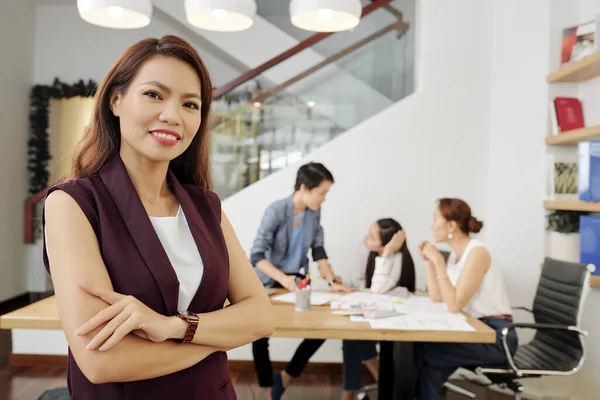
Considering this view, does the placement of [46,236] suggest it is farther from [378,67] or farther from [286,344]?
[378,67]

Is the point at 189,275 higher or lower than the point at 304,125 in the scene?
lower

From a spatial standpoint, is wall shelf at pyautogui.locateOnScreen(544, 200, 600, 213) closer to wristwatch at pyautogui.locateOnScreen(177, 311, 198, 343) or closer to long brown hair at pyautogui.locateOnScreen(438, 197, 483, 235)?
long brown hair at pyautogui.locateOnScreen(438, 197, 483, 235)

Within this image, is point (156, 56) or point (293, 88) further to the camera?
point (293, 88)

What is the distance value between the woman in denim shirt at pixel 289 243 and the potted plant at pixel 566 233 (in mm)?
1579

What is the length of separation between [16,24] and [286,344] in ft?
18.3

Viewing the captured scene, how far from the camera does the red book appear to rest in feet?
13.4

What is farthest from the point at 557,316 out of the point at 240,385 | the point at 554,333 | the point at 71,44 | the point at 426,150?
the point at 71,44

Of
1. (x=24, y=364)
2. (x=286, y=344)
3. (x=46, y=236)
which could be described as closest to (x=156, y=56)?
(x=46, y=236)

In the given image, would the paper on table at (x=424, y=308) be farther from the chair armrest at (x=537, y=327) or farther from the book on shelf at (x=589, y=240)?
the book on shelf at (x=589, y=240)

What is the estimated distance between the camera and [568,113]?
13.5 ft

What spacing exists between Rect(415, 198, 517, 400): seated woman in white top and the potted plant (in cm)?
104

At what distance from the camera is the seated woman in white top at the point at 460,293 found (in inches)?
121

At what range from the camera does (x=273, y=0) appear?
19.3 feet

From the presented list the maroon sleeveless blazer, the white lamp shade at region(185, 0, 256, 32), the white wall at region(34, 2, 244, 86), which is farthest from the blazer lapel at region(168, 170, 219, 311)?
the white wall at region(34, 2, 244, 86)
